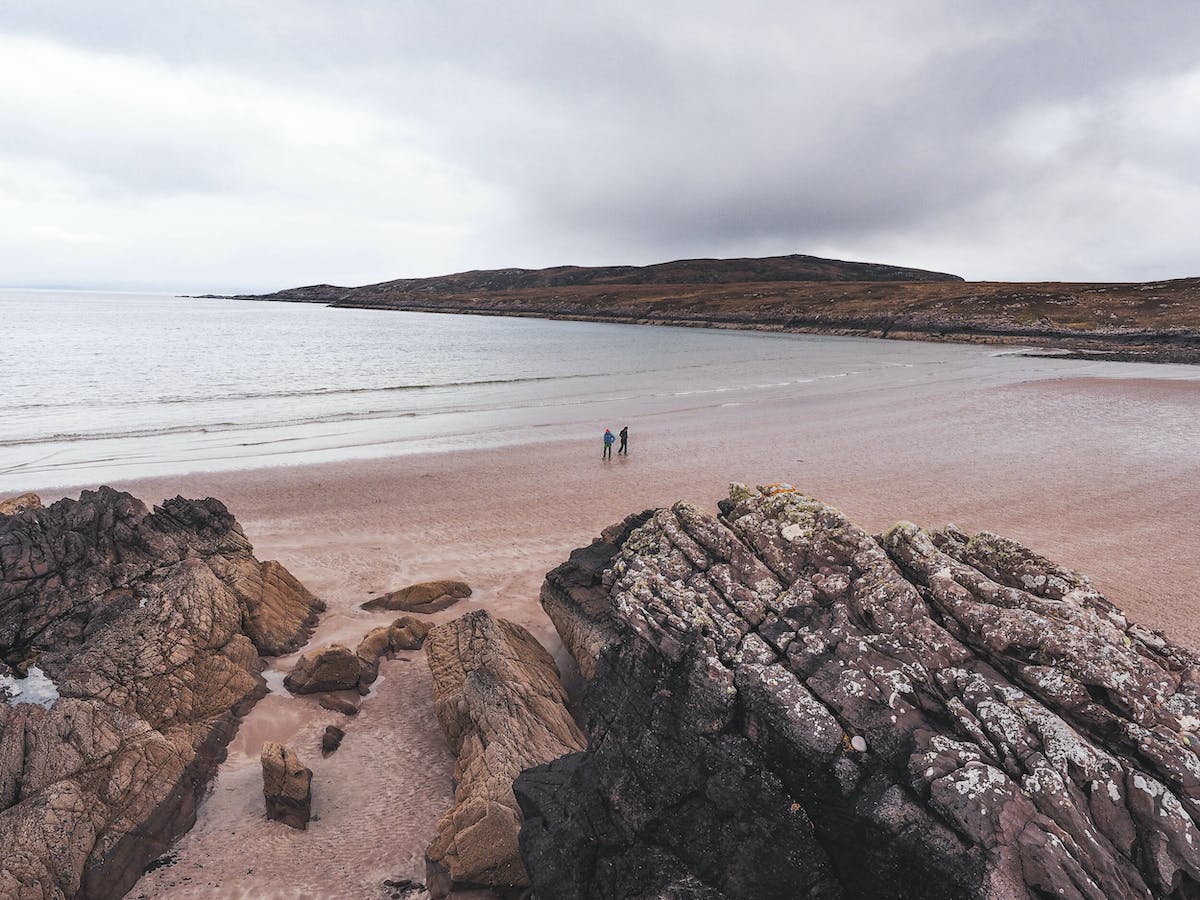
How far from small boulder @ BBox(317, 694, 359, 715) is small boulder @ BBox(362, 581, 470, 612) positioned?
379cm

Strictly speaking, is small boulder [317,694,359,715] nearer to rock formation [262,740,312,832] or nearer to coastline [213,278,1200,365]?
rock formation [262,740,312,832]

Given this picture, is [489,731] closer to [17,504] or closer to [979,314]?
[17,504]

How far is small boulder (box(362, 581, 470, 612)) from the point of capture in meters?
15.4

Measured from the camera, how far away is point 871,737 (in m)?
5.70

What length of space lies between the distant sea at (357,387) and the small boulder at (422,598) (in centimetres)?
1766

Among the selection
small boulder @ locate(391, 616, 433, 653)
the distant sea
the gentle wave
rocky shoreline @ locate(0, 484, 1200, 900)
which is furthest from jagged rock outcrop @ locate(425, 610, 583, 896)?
the gentle wave

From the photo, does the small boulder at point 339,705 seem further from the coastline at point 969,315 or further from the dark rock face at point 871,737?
the coastline at point 969,315

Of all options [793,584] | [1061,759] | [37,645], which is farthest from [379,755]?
[1061,759]

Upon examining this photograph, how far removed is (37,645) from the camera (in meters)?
10.6

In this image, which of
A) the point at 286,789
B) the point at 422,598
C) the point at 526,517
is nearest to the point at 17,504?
the point at 422,598

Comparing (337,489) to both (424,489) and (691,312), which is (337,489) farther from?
(691,312)

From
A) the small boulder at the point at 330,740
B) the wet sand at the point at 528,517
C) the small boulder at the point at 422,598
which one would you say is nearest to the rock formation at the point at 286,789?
the wet sand at the point at 528,517

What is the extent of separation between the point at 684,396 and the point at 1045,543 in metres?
36.8

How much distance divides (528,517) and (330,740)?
12.4 metres
